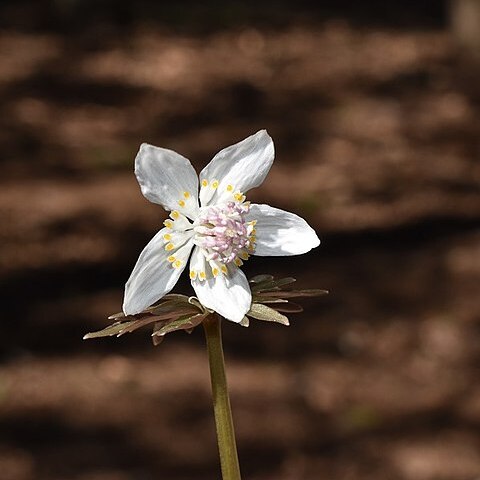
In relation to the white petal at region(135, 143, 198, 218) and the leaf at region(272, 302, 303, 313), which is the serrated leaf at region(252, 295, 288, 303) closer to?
the leaf at region(272, 302, 303, 313)

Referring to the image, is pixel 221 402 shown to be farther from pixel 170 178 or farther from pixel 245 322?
pixel 170 178

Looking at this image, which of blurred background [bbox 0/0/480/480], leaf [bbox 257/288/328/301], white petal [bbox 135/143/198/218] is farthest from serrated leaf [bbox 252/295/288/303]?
blurred background [bbox 0/0/480/480]

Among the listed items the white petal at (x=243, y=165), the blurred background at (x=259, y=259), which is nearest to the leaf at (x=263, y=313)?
the white petal at (x=243, y=165)

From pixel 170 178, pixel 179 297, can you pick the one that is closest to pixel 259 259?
pixel 170 178

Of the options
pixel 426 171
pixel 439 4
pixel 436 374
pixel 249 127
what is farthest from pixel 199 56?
pixel 436 374

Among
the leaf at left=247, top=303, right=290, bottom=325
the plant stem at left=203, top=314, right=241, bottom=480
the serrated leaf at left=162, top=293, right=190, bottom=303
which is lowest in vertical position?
the plant stem at left=203, top=314, right=241, bottom=480

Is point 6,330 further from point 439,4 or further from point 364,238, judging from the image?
point 439,4

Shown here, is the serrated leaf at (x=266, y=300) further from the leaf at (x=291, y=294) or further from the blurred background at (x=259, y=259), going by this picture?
the blurred background at (x=259, y=259)
